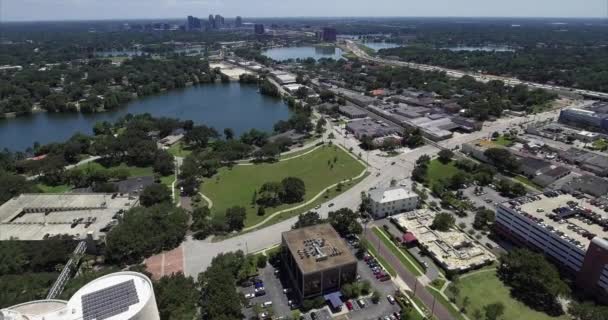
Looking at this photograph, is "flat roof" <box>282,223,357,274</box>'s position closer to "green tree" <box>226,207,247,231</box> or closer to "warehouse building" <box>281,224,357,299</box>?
"warehouse building" <box>281,224,357,299</box>

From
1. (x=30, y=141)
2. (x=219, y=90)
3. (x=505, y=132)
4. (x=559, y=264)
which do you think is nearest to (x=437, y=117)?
(x=505, y=132)

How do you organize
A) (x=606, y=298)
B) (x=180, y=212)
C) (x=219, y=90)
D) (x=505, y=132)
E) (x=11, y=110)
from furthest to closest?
(x=219, y=90)
(x=11, y=110)
(x=505, y=132)
(x=180, y=212)
(x=606, y=298)

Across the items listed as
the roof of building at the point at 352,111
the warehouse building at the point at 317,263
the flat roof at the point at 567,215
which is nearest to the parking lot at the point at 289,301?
the warehouse building at the point at 317,263

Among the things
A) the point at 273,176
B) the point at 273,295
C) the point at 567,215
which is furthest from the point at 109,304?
the point at 567,215

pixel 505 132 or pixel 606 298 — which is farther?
pixel 505 132

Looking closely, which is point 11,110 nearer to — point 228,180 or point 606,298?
point 228,180

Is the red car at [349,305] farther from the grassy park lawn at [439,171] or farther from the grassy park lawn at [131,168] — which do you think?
the grassy park lawn at [131,168]

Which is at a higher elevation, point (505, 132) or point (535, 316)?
point (505, 132)
